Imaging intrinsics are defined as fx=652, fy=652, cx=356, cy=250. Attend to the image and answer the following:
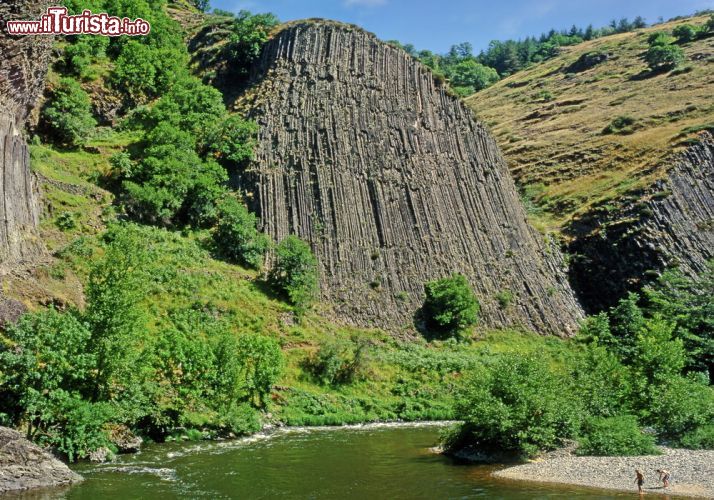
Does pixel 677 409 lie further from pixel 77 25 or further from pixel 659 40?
pixel 659 40

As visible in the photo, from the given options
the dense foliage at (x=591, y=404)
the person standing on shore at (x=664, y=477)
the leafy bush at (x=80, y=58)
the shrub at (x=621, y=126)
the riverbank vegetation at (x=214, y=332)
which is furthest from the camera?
the shrub at (x=621, y=126)

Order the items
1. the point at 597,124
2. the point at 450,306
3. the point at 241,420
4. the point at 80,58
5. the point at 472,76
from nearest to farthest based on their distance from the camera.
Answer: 1. the point at 241,420
2. the point at 450,306
3. the point at 80,58
4. the point at 597,124
5. the point at 472,76

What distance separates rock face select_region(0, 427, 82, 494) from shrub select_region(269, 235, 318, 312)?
2551 cm

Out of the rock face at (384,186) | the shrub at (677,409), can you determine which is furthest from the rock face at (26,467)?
the rock face at (384,186)

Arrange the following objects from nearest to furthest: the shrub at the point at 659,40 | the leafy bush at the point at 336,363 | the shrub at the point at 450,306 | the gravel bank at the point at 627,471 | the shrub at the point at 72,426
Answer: the gravel bank at the point at 627,471 < the shrub at the point at 72,426 < the leafy bush at the point at 336,363 < the shrub at the point at 450,306 < the shrub at the point at 659,40

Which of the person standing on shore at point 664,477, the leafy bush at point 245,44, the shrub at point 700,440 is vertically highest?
the leafy bush at point 245,44

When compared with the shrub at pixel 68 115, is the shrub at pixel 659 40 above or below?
above

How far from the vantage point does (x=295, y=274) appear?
154ft

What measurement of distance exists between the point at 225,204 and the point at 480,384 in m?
28.4

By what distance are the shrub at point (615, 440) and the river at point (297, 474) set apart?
4916 millimetres

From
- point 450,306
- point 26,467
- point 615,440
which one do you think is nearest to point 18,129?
point 26,467

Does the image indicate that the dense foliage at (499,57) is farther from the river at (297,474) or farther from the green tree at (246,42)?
the river at (297,474)

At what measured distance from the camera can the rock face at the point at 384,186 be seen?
5300 cm

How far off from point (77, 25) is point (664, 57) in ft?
251
